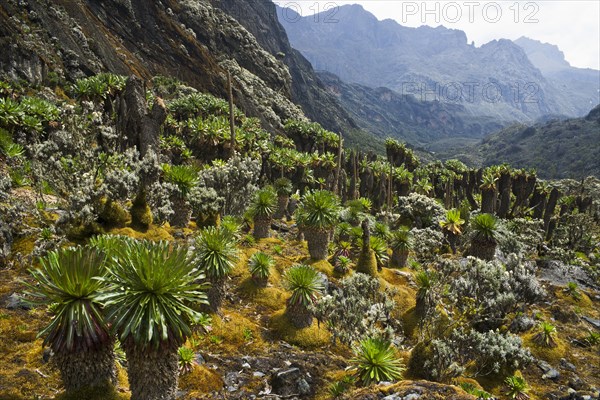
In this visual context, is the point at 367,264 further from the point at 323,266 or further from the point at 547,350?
the point at 547,350

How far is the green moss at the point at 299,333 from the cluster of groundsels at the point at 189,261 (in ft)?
0.95

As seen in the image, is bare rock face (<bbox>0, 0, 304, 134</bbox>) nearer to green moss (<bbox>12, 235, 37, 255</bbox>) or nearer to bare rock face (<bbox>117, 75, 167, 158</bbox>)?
bare rock face (<bbox>117, 75, 167, 158</bbox>)

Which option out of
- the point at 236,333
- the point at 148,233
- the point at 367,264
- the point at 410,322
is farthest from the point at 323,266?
the point at 148,233

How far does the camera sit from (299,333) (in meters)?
Answer: 14.8

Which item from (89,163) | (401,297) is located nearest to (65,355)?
(89,163)

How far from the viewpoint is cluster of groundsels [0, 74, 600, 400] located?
751 centimetres

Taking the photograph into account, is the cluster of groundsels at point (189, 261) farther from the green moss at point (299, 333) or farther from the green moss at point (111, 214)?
the green moss at point (299, 333)

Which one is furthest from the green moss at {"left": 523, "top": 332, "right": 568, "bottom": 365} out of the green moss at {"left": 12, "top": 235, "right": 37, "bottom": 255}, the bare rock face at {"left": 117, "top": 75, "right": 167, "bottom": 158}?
the bare rock face at {"left": 117, "top": 75, "right": 167, "bottom": 158}

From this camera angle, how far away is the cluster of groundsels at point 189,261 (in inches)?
296

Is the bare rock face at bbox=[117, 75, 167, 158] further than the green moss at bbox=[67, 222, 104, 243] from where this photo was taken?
Yes

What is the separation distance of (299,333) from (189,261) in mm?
8198

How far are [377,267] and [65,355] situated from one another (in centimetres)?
1734

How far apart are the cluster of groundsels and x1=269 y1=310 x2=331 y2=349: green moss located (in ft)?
0.95

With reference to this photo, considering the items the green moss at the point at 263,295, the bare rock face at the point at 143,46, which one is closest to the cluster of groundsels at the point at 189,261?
the green moss at the point at 263,295
